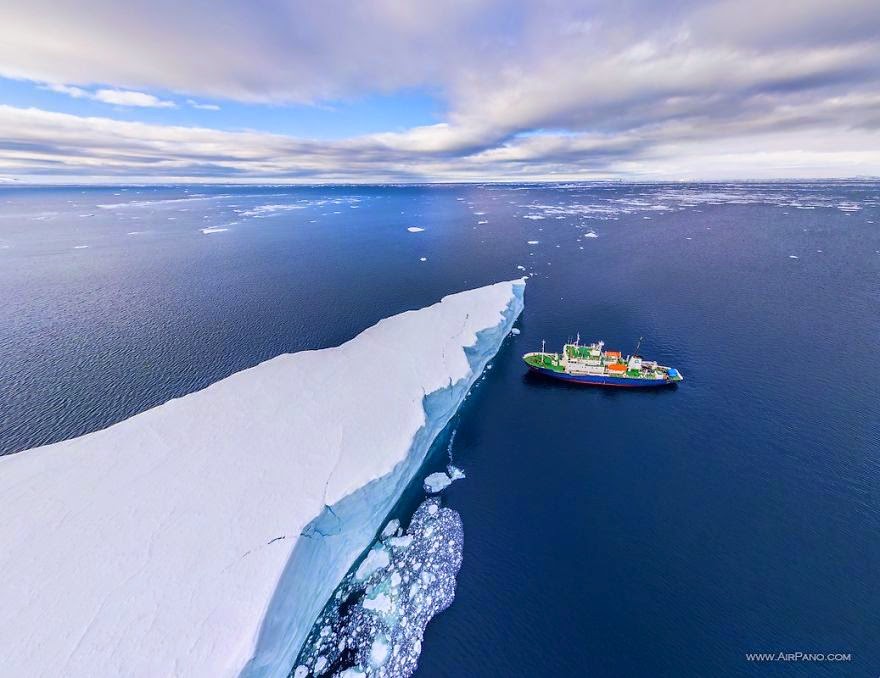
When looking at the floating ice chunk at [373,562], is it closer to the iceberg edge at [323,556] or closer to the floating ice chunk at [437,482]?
the iceberg edge at [323,556]

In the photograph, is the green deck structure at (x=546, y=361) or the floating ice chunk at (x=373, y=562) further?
the green deck structure at (x=546, y=361)

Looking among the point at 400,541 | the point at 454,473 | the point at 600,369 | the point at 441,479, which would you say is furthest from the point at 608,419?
the point at 400,541

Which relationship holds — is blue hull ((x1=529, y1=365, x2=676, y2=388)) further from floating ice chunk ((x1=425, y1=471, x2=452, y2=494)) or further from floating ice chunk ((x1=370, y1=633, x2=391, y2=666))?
floating ice chunk ((x1=370, y1=633, x2=391, y2=666))

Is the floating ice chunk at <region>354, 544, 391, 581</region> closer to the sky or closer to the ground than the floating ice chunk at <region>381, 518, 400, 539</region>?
closer to the sky

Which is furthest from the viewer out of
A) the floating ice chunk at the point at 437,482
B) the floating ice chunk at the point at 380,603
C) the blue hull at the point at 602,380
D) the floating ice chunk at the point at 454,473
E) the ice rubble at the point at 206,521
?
the blue hull at the point at 602,380

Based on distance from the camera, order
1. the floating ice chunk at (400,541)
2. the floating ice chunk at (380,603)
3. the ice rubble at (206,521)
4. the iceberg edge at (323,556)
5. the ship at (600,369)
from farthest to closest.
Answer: the ship at (600,369) < the floating ice chunk at (400,541) < the floating ice chunk at (380,603) < the iceberg edge at (323,556) < the ice rubble at (206,521)

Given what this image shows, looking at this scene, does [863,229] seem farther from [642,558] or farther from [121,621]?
[121,621]

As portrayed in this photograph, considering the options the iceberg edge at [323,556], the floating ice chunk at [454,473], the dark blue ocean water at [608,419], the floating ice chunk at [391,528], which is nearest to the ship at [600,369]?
the dark blue ocean water at [608,419]

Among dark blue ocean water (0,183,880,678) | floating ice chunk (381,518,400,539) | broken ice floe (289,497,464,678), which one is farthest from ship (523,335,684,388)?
floating ice chunk (381,518,400,539)
